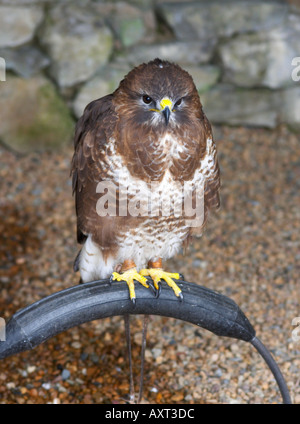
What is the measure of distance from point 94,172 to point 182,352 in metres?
1.12

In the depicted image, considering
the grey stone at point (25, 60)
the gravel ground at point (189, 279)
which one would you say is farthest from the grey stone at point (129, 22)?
the gravel ground at point (189, 279)

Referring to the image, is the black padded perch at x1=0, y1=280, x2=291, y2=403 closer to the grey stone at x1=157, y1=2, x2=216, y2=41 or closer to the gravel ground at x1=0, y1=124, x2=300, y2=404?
the gravel ground at x1=0, y1=124, x2=300, y2=404

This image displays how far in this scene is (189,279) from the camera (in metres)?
3.35

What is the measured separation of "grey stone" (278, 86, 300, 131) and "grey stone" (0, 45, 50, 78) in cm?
181

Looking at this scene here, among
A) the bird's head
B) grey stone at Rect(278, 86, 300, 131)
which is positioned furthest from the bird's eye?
grey stone at Rect(278, 86, 300, 131)

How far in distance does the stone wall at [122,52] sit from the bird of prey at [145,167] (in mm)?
1902

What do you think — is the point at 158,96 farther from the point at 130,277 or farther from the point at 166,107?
the point at 130,277

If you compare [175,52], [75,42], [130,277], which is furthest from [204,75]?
[130,277]

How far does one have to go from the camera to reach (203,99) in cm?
448

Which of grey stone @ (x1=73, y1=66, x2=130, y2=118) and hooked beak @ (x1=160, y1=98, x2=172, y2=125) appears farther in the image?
grey stone @ (x1=73, y1=66, x2=130, y2=118)

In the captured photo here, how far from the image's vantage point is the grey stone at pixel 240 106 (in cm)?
450

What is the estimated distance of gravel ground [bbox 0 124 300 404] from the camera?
8.70ft

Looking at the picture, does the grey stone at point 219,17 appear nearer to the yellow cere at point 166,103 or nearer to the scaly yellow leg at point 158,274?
the scaly yellow leg at point 158,274
